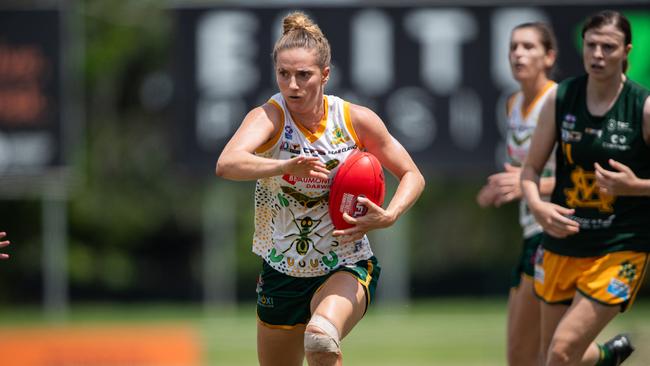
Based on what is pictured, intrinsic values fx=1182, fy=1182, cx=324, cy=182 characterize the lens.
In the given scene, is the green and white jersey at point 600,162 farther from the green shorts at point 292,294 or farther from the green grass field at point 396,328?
the green grass field at point 396,328

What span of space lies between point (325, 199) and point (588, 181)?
1.38 metres

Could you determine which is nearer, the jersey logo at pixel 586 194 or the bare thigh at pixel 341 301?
the bare thigh at pixel 341 301

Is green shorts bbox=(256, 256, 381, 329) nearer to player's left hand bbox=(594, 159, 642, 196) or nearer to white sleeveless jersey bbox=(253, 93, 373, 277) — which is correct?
white sleeveless jersey bbox=(253, 93, 373, 277)

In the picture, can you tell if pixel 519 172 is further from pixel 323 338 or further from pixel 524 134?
pixel 323 338

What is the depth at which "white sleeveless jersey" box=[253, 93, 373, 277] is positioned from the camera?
225 inches

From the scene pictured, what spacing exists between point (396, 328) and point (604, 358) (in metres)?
10.7

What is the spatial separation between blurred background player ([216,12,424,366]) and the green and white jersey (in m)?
0.85

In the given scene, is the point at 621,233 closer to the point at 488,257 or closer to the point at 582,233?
the point at 582,233

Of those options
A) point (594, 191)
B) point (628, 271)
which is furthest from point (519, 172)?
point (628, 271)

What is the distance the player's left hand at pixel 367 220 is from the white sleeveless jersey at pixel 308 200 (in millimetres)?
251

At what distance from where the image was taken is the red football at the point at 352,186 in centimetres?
559

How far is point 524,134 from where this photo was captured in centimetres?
735

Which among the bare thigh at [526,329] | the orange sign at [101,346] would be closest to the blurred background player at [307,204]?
the bare thigh at [526,329]

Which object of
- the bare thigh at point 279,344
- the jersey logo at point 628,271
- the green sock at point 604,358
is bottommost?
the green sock at point 604,358
